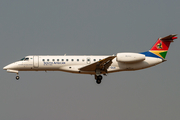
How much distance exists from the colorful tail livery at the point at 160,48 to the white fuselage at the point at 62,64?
1.98 metres

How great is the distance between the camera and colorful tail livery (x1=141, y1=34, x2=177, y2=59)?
105 ft

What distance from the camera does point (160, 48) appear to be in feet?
106

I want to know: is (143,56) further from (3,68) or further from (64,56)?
(3,68)

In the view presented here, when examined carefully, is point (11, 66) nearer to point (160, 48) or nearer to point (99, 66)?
point (99, 66)

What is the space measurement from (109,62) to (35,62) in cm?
861

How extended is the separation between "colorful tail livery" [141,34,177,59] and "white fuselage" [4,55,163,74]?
1981 millimetres

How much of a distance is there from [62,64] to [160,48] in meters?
12.2

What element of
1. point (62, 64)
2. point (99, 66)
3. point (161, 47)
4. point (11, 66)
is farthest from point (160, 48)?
point (11, 66)

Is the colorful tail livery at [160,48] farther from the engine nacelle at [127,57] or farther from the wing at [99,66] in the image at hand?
the wing at [99,66]

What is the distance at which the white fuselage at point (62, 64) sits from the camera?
30.4 meters

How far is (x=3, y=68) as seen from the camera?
30.9 metres

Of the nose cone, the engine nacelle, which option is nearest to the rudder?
the engine nacelle

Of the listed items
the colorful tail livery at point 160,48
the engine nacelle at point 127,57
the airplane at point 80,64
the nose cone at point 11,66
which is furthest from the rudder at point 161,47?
the nose cone at point 11,66

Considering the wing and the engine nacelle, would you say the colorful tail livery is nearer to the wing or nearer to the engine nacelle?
the engine nacelle
